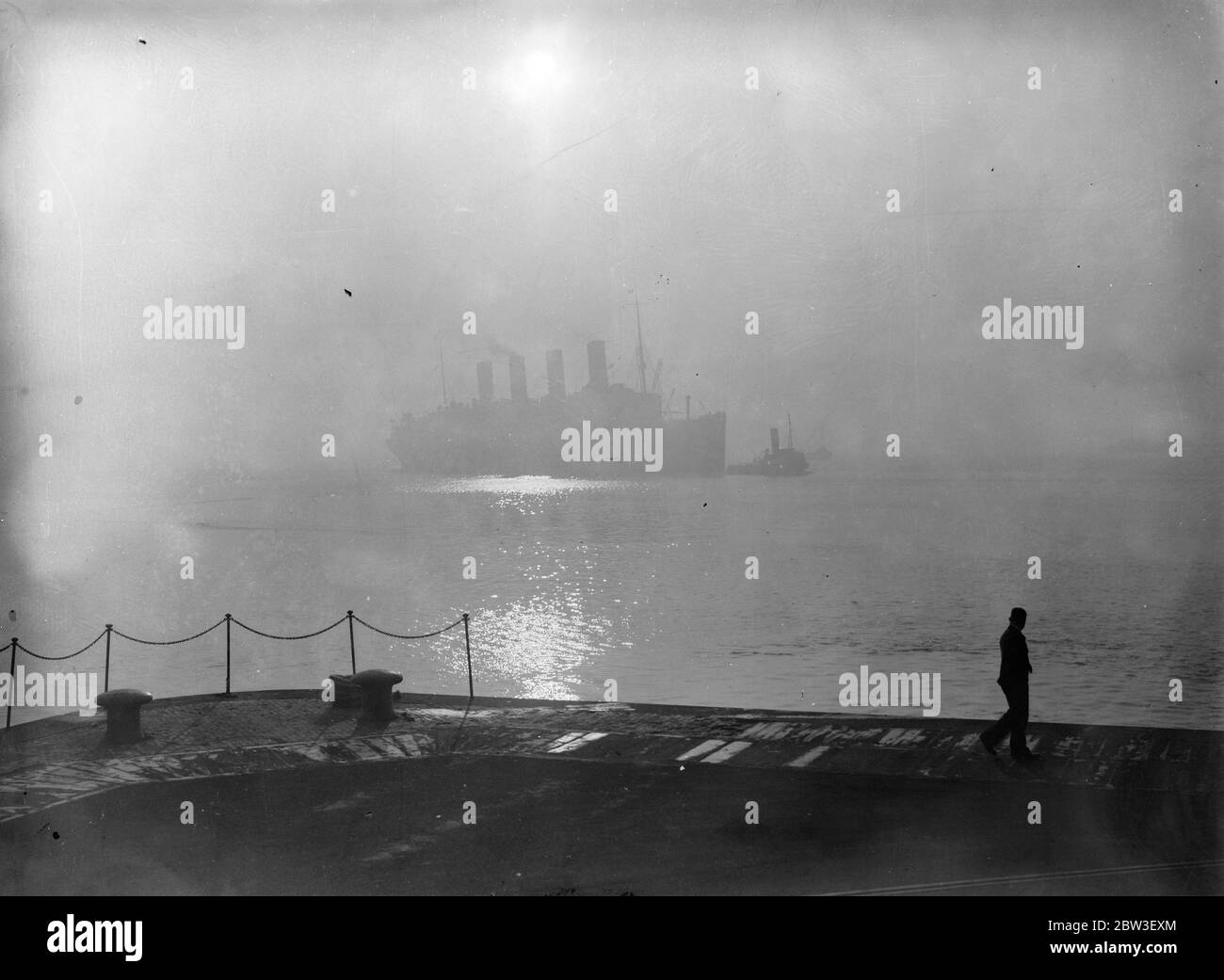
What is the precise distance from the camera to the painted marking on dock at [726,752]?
7.80m

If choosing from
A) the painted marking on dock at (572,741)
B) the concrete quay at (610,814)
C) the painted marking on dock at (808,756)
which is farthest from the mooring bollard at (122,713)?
→ the painted marking on dock at (808,756)

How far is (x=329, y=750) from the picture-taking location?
26.5 feet

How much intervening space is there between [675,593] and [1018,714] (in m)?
19.4

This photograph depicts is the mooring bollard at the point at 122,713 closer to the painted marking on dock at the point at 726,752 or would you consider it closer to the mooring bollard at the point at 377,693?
the mooring bollard at the point at 377,693

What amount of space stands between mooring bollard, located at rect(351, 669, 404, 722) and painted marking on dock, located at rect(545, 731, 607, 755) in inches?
60.9

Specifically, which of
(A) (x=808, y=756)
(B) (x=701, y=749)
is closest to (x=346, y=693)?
(B) (x=701, y=749)

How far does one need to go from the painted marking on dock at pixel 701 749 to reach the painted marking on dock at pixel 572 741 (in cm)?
85

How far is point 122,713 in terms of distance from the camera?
801 cm

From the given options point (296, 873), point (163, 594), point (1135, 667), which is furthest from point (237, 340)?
point (163, 594)

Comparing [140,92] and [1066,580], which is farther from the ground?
[140,92]

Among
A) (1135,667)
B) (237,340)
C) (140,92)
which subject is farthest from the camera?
(1135,667)

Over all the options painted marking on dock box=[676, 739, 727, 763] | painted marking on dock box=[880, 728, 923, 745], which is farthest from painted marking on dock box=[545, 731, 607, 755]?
painted marking on dock box=[880, 728, 923, 745]
